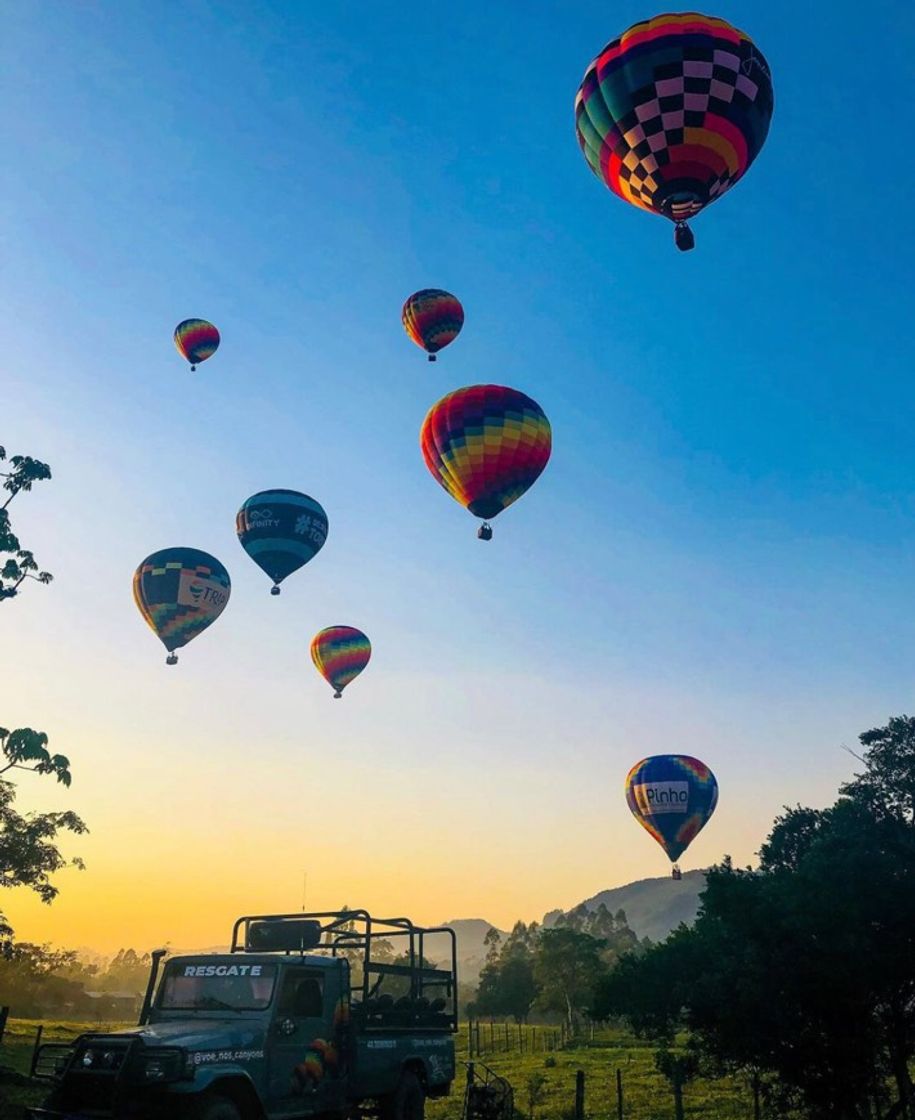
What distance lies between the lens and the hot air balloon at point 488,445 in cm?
3092

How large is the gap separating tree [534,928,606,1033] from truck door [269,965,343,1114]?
3123 inches

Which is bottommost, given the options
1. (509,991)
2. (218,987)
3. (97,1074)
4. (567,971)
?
(97,1074)

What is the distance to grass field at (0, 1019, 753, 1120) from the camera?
2320cm

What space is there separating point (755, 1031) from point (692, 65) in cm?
2398

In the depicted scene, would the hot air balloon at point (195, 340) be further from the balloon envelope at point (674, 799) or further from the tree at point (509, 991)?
the tree at point (509, 991)

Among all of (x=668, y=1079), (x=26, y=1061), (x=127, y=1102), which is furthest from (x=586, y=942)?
(x=127, y=1102)

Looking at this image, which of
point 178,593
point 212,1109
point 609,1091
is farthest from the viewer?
point 178,593

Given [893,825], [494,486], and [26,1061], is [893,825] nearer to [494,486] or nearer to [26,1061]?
[494,486]

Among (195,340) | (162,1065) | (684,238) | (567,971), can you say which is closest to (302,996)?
(162,1065)

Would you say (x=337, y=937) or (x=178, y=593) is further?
(x=178, y=593)

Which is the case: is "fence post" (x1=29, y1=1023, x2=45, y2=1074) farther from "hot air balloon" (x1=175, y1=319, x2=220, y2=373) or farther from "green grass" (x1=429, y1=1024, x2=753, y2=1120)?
"hot air balloon" (x1=175, y1=319, x2=220, y2=373)

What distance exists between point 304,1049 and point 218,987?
141cm

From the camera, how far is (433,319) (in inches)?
1697

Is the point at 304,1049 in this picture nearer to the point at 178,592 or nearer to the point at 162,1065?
the point at 162,1065
